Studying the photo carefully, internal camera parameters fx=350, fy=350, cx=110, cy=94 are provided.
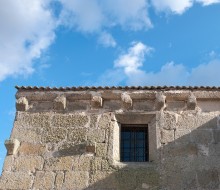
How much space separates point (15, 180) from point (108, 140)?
1794 mm

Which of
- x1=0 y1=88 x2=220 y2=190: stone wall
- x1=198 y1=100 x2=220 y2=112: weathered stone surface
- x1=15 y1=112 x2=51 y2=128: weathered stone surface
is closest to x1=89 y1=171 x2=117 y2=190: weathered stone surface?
x1=0 y1=88 x2=220 y2=190: stone wall

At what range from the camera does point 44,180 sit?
6133mm

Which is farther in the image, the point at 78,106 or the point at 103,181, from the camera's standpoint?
the point at 78,106

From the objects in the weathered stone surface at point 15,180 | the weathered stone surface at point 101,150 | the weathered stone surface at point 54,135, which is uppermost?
the weathered stone surface at point 54,135

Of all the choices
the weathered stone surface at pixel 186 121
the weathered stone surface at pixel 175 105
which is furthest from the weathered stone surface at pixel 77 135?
the weathered stone surface at pixel 186 121

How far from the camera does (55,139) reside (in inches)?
259

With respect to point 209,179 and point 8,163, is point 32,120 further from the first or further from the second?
point 209,179

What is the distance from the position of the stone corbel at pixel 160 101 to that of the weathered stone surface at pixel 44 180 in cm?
235

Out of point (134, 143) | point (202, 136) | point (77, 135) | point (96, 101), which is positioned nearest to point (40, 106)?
point (77, 135)

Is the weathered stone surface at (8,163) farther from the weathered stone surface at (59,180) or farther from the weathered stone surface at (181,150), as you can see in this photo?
the weathered stone surface at (181,150)

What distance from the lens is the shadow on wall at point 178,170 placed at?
19.6 ft

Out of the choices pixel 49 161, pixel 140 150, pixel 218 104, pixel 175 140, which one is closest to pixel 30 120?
pixel 49 161

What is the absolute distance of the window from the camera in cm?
651

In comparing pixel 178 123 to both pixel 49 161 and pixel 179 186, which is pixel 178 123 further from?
pixel 49 161
